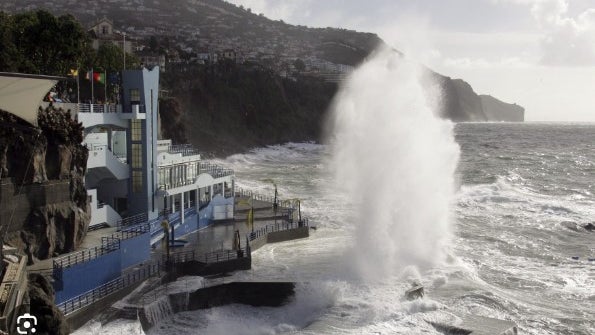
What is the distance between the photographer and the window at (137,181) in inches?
1152

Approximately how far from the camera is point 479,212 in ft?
148

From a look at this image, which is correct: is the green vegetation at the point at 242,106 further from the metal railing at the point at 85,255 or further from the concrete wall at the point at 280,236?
the metal railing at the point at 85,255

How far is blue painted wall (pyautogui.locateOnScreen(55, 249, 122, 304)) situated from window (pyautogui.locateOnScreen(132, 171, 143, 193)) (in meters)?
6.82

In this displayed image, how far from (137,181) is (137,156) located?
116 centimetres

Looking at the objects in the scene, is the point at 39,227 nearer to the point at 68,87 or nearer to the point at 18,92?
the point at 18,92

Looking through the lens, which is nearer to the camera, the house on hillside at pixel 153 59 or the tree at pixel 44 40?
the tree at pixel 44 40

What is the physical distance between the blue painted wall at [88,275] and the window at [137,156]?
7228 millimetres

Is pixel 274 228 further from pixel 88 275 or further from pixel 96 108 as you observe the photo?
pixel 88 275

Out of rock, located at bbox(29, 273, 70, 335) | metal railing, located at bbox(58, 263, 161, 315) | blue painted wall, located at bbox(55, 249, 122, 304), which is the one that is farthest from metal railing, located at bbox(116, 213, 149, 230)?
rock, located at bbox(29, 273, 70, 335)

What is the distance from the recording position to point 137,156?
2927 centimetres

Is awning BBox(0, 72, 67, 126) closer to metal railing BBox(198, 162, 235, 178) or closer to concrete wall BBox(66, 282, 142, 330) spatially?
concrete wall BBox(66, 282, 142, 330)

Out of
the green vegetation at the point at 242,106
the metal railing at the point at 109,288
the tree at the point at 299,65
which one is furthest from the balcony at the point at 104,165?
the tree at the point at 299,65

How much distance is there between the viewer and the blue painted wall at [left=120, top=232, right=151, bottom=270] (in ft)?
76.6

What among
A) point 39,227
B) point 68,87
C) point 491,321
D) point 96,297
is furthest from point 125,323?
point 68,87
